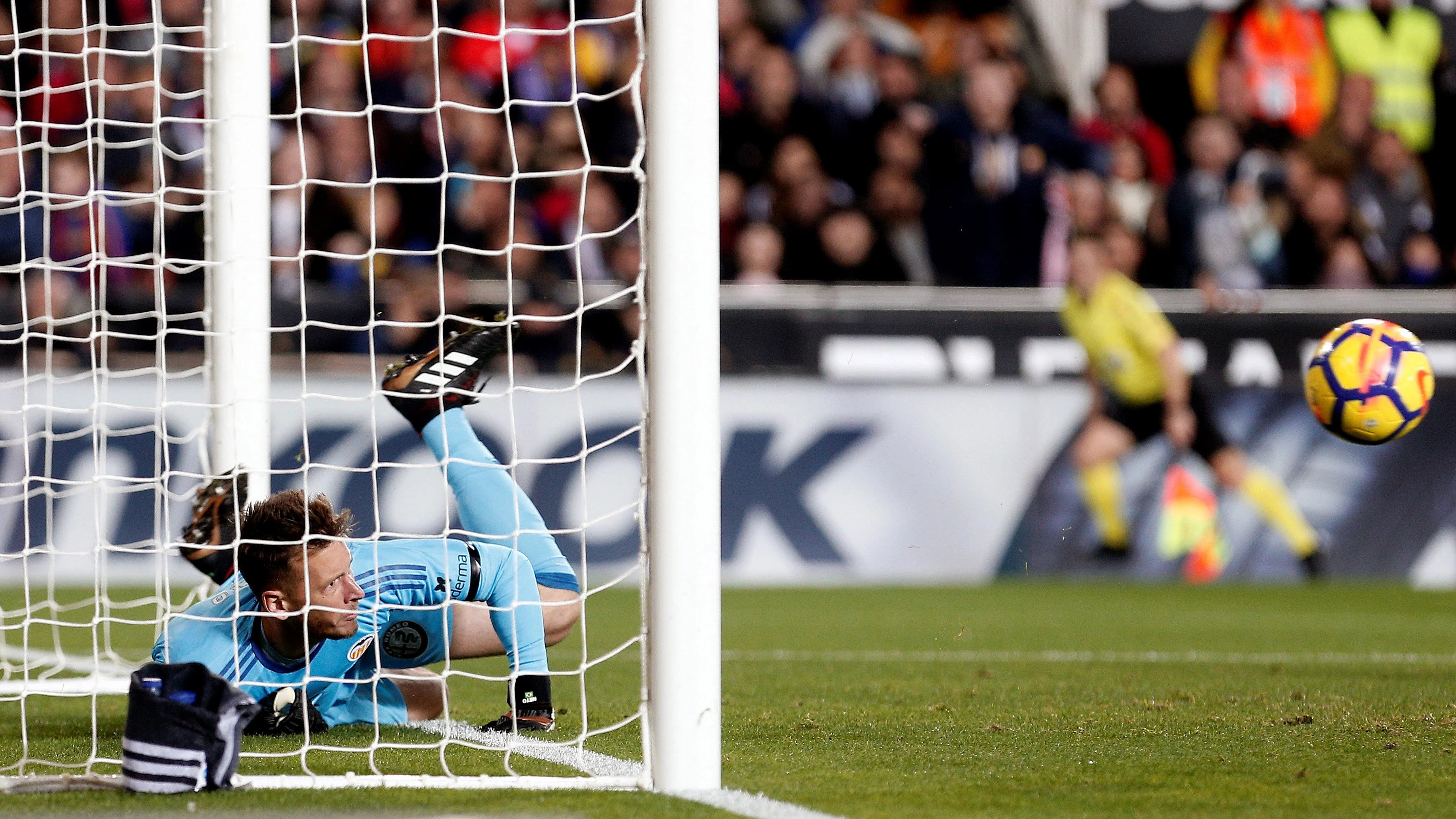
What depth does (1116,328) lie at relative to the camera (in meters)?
10.3

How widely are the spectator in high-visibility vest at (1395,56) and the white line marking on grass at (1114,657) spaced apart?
22.0ft

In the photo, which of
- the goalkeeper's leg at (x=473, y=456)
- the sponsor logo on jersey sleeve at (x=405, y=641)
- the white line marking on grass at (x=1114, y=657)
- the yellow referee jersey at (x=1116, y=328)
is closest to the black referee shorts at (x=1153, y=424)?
the yellow referee jersey at (x=1116, y=328)

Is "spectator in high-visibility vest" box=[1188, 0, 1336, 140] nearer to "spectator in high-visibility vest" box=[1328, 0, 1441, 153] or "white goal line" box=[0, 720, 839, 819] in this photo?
"spectator in high-visibility vest" box=[1328, 0, 1441, 153]

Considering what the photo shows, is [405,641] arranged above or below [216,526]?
below

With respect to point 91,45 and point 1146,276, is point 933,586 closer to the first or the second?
point 1146,276

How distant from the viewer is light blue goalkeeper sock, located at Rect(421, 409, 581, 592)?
466 centimetres

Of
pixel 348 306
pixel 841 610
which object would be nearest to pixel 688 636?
pixel 841 610

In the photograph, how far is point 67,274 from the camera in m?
9.62

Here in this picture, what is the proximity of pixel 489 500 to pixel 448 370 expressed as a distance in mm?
388

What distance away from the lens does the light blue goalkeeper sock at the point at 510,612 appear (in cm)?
454

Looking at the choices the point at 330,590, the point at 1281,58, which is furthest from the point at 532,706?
the point at 1281,58

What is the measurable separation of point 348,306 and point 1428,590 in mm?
6296

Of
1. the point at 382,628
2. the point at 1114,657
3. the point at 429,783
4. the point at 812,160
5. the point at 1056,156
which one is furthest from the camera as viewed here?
the point at 1056,156

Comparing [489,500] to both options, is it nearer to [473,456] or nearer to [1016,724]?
[473,456]
